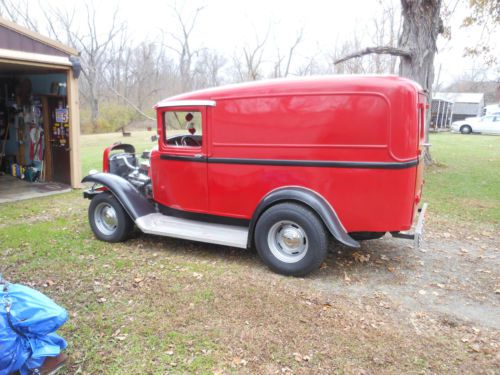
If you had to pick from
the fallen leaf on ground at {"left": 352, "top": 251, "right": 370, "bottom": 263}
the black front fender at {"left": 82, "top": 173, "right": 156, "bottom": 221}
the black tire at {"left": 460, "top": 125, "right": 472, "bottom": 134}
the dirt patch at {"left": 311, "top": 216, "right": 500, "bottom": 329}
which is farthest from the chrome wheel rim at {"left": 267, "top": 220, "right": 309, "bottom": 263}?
the black tire at {"left": 460, "top": 125, "right": 472, "bottom": 134}

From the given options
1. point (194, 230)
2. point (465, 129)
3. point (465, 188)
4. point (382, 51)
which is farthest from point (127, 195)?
point (465, 129)

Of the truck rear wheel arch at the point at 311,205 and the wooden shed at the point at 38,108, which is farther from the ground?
the wooden shed at the point at 38,108

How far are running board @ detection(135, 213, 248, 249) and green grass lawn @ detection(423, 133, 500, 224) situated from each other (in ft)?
15.2

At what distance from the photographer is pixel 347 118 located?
4.15 meters

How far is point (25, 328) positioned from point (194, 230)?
2600 mm

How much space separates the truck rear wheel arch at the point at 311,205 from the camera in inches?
166

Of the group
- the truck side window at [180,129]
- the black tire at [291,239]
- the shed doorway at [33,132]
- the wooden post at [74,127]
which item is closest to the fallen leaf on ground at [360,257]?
the black tire at [291,239]

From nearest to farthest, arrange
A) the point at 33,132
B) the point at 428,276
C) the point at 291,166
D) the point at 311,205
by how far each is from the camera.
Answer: the point at 311,205 < the point at 291,166 < the point at 428,276 < the point at 33,132

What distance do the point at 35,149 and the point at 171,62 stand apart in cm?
3749

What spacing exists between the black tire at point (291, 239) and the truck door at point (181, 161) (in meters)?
1.05

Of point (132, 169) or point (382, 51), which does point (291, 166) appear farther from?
point (382, 51)

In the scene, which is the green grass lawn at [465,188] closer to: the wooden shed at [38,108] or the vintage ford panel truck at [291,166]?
the vintage ford panel truck at [291,166]

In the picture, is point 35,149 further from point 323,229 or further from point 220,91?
point 323,229

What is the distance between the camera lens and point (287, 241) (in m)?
4.53
